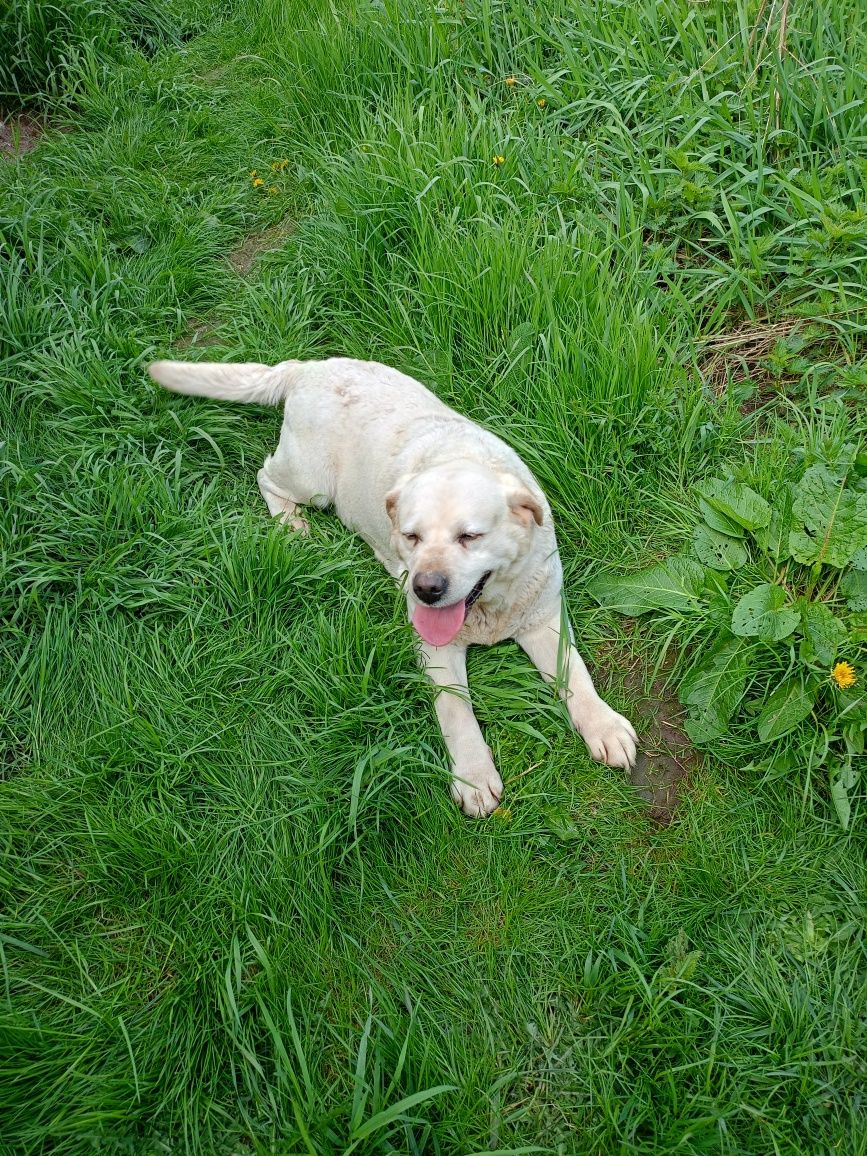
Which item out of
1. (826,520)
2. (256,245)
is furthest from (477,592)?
(256,245)

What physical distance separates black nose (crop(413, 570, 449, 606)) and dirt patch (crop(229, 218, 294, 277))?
2.77 metres

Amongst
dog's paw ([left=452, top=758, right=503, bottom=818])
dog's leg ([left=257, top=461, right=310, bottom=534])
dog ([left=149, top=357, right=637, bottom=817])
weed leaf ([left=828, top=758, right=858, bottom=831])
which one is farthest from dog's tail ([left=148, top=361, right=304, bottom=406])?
weed leaf ([left=828, top=758, right=858, bottom=831])

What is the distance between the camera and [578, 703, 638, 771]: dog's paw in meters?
2.82

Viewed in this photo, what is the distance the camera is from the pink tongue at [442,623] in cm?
284

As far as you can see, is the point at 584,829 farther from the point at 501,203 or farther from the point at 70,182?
the point at 70,182

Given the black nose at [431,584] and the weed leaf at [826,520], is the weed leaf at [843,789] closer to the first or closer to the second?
the weed leaf at [826,520]

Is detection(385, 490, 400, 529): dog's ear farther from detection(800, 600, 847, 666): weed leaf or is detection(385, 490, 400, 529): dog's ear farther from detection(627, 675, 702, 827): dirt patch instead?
detection(800, 600, 847, 666): weed leaf

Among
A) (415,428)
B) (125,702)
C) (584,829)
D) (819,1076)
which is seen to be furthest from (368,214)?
(819,1076)

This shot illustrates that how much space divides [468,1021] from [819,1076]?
897 mm

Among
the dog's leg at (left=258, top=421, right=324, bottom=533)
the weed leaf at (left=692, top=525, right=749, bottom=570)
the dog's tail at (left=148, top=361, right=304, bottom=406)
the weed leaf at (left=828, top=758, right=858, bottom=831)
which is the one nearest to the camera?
the weed leaf at (left=828, top=758, right=858, bottom=831)

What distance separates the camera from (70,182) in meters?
4.79

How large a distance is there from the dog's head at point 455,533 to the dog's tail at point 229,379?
119 cm

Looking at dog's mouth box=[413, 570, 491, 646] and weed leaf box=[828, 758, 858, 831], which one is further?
dog's mouth box=[413, 570, 491, 646]

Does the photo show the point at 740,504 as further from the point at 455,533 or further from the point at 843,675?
the point at 455,533
